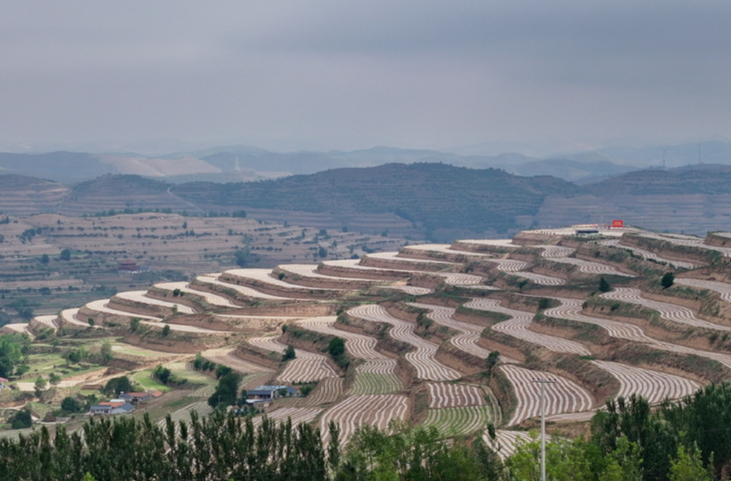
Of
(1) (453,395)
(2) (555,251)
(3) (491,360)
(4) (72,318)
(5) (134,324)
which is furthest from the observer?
(4) (72,318)

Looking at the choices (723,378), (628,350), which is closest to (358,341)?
(628,350)

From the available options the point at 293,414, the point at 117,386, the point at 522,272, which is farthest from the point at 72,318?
the point at 293,414

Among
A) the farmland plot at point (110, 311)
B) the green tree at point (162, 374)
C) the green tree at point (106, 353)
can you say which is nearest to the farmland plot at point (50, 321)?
the farmland plot at point (110, 311)

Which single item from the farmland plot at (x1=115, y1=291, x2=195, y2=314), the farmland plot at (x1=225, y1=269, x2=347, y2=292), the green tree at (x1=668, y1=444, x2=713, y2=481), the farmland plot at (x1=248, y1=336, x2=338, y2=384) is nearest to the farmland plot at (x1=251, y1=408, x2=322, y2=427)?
the farmland plot at (x1=248, y1=336, x2=338, y2=384)

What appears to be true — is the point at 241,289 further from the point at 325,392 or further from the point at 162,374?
the point at 325,392

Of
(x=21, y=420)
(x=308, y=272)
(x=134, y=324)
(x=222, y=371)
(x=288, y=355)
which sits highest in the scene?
(x=308, y=272)

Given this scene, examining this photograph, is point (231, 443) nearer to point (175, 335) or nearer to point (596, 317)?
point (596, 317)

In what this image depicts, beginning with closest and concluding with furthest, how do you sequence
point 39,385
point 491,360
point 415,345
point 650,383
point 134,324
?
point 650,383, point 491,360, point 415,345, point 39,385, point 134,324
